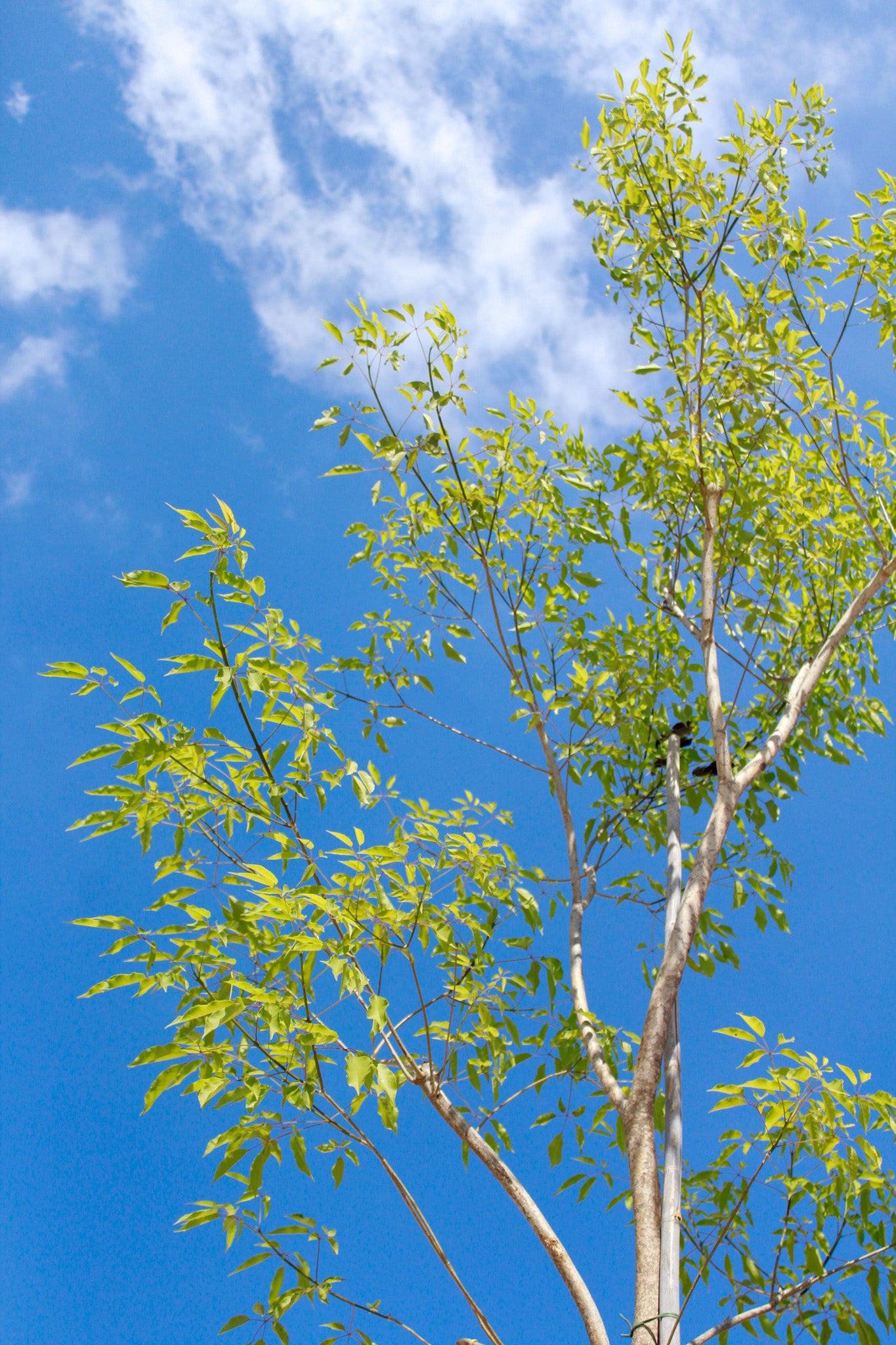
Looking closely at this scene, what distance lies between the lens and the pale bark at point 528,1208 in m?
2.17

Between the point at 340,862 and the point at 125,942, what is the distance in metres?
0.51

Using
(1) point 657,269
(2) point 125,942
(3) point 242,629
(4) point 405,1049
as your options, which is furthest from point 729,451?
(2) point 125,942

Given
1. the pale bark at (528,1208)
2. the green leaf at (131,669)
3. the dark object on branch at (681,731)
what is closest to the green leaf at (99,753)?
the green leaf at (131,669)

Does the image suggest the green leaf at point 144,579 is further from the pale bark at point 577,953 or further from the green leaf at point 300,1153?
the pale bark at point 577,953

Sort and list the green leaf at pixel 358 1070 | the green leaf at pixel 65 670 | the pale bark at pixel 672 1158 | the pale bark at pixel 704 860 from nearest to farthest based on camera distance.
→ the green leaf at pixel 358 1070 < the green leaf at pixel 65 670 < the pale bark at pixel 672 1158 < the pale bark at pixel 704 860

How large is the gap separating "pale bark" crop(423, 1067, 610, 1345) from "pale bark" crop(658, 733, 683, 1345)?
7.5 inches

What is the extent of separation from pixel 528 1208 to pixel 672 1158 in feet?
1.33

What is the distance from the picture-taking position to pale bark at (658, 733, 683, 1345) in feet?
6.82

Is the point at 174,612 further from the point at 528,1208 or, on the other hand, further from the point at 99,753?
the point at 528,1208

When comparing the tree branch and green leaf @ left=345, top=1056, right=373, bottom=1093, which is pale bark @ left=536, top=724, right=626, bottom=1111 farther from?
green leaf @ left=345, top=1056, right=373, bottom=1093

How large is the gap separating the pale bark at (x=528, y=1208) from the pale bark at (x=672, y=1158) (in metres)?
0.19

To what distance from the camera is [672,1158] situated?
2.31 metres

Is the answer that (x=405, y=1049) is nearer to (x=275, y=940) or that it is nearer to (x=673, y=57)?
(x=275, y=940)

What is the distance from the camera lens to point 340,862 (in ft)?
6.78
